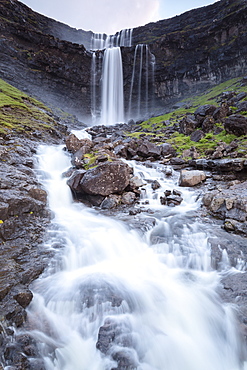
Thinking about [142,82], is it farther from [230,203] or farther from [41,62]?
[230,203]

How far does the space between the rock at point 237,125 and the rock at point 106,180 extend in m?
9.53

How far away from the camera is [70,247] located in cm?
592

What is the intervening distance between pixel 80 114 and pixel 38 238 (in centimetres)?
4106

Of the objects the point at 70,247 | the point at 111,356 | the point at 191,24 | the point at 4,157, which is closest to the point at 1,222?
the point at 70,247

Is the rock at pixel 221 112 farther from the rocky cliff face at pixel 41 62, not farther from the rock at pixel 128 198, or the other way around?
the rocky cliff face at pixel 41 62

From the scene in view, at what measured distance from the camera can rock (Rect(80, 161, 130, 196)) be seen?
8742 mm

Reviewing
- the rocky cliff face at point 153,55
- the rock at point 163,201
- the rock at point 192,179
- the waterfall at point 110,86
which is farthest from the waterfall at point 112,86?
the rock at point 163,201

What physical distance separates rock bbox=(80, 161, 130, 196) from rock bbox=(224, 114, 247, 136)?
31.3ft

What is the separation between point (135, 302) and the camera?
445cm

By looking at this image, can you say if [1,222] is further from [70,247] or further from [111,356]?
[111,356]

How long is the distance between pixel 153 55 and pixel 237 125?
3871cm

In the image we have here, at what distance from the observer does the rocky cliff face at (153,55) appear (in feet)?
122

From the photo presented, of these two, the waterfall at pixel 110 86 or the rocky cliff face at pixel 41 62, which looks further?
the waterfall at pixel 110 86

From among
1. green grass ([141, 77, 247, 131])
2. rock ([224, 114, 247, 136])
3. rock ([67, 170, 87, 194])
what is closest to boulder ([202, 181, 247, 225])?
rock ([67, 170, 87, 194])
